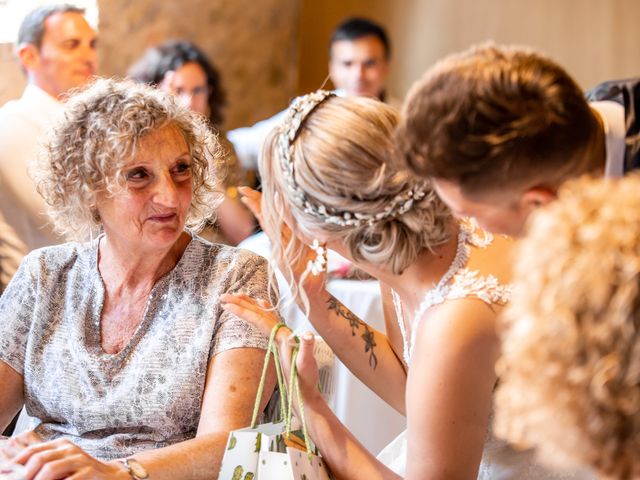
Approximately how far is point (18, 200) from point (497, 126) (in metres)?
2.45

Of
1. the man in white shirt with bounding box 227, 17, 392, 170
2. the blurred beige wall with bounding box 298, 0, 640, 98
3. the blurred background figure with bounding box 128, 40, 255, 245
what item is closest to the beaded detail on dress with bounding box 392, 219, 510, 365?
the blurred background figure with bounding box 128, 40, 255, 245

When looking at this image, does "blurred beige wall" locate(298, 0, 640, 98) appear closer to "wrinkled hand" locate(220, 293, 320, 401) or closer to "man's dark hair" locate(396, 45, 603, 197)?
"wrinkled hand" locate(220, 293, 320, 401)

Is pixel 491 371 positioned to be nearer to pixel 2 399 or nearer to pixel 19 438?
pixel 19 438

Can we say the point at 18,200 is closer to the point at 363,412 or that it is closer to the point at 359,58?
the point at 363,412

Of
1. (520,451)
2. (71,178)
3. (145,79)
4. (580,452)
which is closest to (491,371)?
(520,451)

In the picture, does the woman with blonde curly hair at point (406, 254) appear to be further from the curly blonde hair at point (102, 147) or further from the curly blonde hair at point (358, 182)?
the curly blonde hair at point (102, 147)

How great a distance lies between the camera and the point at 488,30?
6.62 m

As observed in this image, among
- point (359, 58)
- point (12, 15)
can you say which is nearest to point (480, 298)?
point (359, 58)

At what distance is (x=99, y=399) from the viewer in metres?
2.05

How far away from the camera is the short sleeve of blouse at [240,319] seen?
80.1 inches

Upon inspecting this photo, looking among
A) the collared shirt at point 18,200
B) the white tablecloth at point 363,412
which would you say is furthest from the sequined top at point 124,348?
the collared shirt at point 18,200

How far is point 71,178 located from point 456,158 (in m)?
1.21

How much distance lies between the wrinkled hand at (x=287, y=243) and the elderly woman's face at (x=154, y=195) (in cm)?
29

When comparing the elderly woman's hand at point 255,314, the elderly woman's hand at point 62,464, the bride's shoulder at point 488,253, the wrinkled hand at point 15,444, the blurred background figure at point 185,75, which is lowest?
the wrinkled hand at point 15,444
